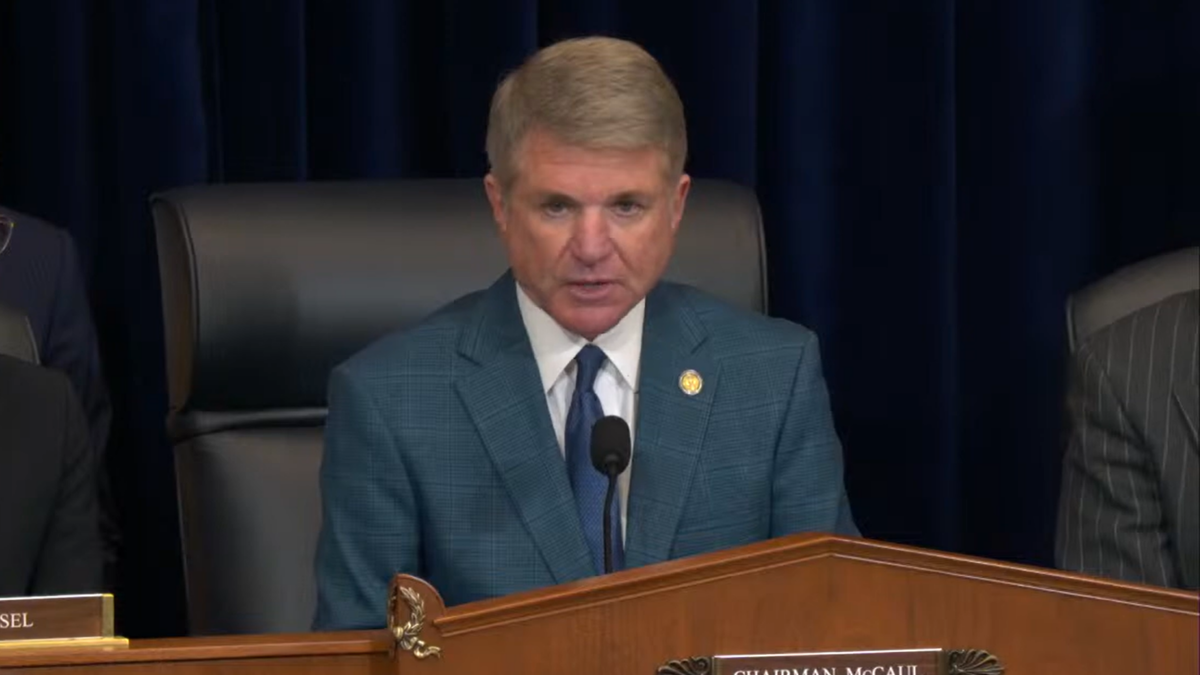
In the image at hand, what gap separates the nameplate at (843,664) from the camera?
1.25 m

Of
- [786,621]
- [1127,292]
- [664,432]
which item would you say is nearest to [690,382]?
[664,432]

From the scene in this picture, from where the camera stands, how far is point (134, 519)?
2.75 metres

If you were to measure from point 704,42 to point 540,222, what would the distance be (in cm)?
101

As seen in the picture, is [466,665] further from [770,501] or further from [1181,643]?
[770,501]

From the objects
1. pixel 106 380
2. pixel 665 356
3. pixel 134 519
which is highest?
pixel 665 356

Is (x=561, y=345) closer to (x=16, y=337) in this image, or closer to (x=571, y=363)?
(x=571, y=363)

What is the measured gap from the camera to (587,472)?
1.75 meters

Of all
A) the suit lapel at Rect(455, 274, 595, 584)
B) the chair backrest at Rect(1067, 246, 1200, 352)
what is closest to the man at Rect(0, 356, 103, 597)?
the suit lapel at Rect(455, 274, 595, 584)

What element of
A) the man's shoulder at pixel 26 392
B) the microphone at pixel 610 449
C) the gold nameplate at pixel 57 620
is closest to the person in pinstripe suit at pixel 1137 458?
the microphone at pixel 610 449

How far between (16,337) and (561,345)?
69cm

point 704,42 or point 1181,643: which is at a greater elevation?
point 704,42

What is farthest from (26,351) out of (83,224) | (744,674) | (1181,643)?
(1181,643)

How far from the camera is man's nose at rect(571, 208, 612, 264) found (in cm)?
171

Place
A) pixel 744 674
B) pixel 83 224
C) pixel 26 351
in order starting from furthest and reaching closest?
1. pixel 83 224
2. pixel 26 351
3. pixel 744 674
